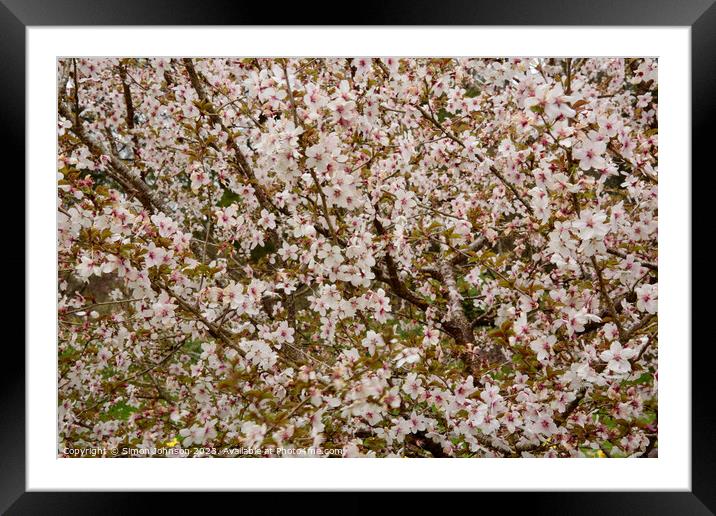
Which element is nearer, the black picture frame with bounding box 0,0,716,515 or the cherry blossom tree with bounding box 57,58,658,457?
the black picture frame with bounding box 0,0,716,515

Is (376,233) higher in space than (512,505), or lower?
higher
